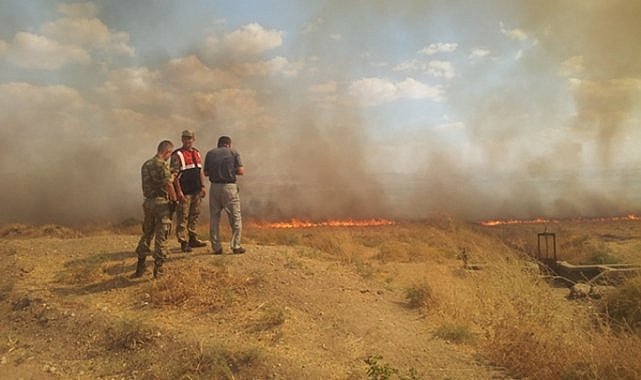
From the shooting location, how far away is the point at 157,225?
7.18 m

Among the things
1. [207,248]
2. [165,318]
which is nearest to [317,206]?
[207,248]

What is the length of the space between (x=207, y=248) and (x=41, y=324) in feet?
10.7

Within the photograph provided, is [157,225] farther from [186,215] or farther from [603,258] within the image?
[603,258]

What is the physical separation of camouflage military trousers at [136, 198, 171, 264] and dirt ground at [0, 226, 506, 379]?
0.42 meters

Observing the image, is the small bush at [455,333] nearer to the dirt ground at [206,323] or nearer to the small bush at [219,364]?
the dirt ground at [206,323]

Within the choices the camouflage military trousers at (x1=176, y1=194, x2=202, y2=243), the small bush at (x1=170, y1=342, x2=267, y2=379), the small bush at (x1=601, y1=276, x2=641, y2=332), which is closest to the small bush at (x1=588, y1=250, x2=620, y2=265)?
the small bush at (x1=601, y1=276, x2=641, y2=332)

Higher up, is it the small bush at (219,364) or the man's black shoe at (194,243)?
the man's black shoe at (194,243)

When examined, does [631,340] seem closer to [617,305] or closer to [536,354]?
[536,354]

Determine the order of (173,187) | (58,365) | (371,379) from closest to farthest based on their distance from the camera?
1. (371,379)
2. (58,365)
3. (173,187)

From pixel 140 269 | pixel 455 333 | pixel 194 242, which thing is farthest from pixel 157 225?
pixel 455 333

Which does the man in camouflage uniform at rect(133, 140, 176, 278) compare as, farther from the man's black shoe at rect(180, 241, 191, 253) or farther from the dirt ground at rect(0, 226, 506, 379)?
the man's black shoe at rect(180, 241, 191, 253)

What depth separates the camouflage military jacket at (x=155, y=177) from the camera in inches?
281

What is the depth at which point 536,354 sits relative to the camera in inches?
219

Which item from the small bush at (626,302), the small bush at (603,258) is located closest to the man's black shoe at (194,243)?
the small bush at (626,302)
